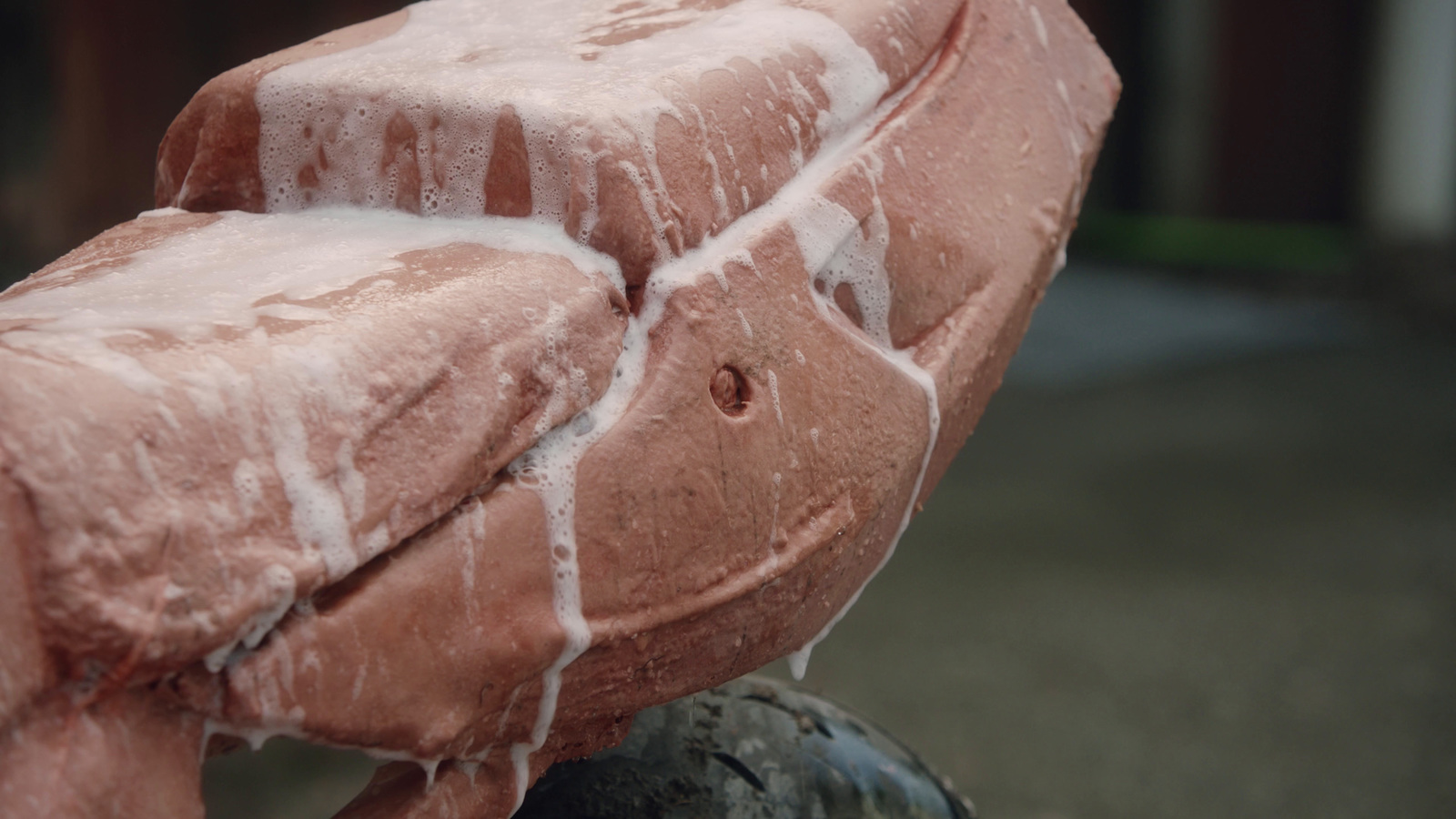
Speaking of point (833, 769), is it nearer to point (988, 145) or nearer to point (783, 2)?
point (988, 145)

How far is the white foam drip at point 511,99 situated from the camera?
125 cm

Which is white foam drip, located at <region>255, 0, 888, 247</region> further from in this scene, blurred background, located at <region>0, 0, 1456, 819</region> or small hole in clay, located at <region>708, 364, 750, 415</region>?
blurred background, located at <region>0, 0, 1456, 819</region>

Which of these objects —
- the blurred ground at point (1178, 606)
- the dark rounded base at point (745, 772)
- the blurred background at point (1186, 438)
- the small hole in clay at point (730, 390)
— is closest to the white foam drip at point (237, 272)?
the small hole in clay at point (730, 390)

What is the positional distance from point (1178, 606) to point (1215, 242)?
12.3 ft

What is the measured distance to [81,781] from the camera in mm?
915

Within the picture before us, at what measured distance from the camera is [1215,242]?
7.12 m

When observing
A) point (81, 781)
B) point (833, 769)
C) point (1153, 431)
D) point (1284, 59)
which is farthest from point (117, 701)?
point (1284, 59)

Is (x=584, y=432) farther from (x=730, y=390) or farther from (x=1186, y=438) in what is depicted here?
(x=1186, y=438)

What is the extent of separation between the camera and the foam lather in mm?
940

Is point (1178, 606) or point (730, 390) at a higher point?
point (730, 390)

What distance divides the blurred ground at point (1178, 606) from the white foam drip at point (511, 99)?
1849mm

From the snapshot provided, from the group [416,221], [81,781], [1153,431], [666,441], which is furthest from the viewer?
[1153,431]

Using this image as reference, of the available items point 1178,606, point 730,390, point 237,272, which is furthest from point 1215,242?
point 237,272

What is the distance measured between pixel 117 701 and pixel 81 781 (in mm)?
61
